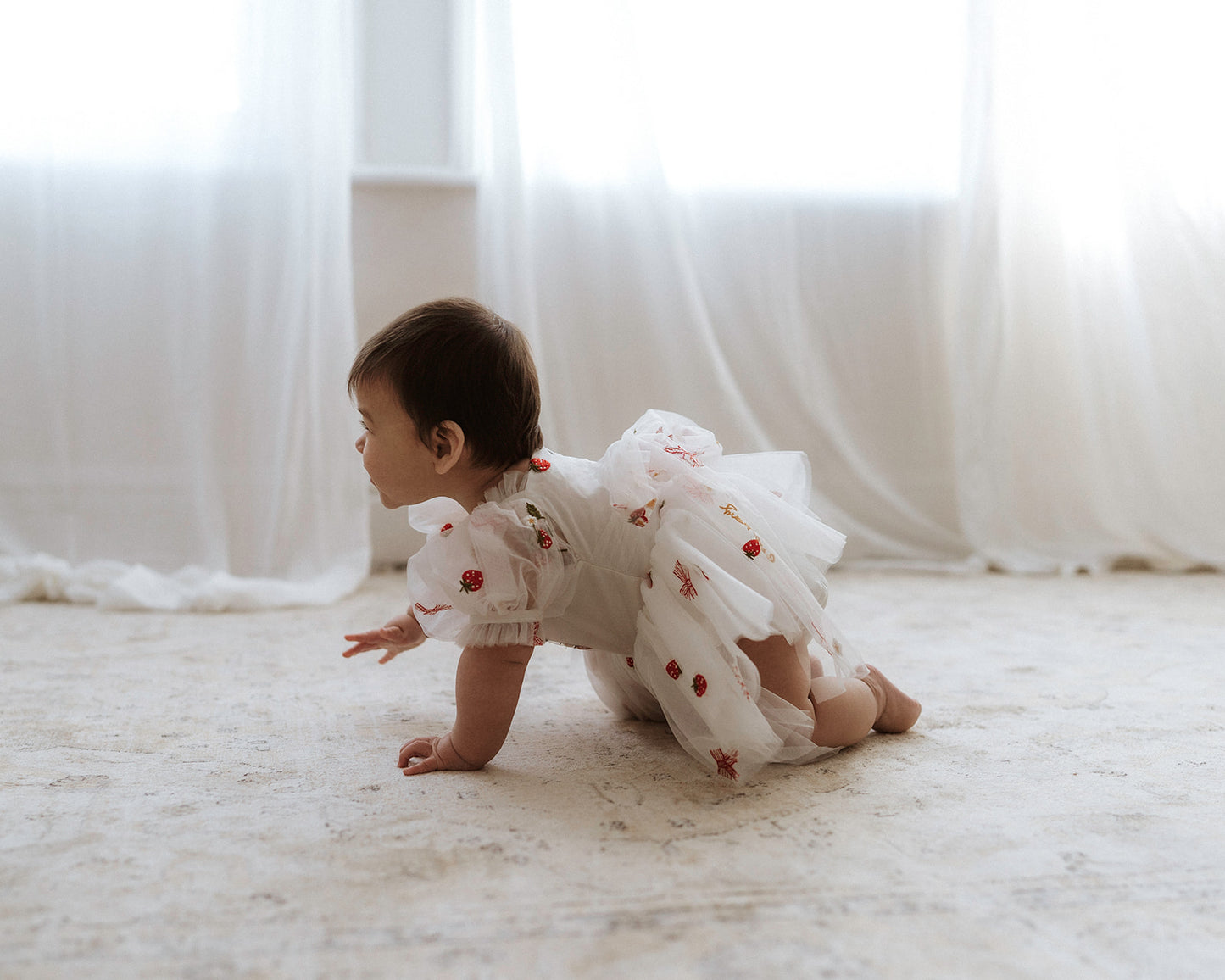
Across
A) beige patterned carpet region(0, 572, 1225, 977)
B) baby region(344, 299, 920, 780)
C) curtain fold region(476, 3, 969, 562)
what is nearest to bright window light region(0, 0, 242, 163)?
curtain fold region(476, 3, 969, 562)

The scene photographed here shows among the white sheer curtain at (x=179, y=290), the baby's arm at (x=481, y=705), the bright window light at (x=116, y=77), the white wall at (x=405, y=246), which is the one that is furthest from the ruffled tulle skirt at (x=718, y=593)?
the bright window light at (x=116, y=77)

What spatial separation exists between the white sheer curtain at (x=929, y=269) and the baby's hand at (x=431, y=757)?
114 cm

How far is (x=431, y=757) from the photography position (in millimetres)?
779

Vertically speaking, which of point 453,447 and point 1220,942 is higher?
point 453,447

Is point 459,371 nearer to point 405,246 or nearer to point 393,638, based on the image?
point 393,638

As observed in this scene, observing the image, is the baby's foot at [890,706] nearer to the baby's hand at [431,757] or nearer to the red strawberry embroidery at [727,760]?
the red strawberry embroidery at [727,760]

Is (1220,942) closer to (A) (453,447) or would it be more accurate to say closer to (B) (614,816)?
(B) (614,816)

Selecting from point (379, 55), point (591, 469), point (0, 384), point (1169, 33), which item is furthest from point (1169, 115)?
point (0, 384)

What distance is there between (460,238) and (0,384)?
2.72 feet

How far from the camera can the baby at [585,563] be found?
2.48 ft

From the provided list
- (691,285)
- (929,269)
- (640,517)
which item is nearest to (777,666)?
(640,517)

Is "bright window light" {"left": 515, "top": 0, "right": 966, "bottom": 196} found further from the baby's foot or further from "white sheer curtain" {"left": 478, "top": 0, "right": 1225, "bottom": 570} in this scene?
the baby's foot

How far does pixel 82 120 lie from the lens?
5.53 feet

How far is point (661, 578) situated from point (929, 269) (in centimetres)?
149
